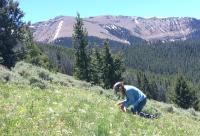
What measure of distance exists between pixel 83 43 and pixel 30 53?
12893 millimetres

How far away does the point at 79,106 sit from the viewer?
17.7 metres

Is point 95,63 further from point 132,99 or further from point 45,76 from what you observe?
point 132,99

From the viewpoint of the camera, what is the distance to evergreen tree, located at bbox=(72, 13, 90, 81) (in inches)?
3632

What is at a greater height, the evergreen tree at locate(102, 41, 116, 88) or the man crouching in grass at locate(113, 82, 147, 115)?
the man crouching in grass at locate(113, 82, 147, 115)

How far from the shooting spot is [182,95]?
9688 cm

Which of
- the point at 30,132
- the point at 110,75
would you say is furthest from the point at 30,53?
the point at 30,132

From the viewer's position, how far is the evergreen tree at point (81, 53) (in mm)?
92250

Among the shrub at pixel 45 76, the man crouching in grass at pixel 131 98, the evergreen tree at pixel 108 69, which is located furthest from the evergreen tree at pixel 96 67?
the man crouching in grass at pixel 131 98

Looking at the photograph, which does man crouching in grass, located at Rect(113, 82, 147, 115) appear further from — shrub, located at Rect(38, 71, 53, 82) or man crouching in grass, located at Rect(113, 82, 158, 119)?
shrub, located at Rect(38, 71, 53, 82)

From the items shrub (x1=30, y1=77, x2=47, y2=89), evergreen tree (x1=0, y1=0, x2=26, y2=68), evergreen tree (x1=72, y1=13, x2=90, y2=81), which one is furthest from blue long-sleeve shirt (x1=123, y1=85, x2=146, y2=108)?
evergreen tree (x1=72, y1=13, x2=90, y2=81)

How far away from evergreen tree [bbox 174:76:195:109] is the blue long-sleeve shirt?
75.5 metres

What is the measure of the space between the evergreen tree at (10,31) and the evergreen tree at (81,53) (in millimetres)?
26165

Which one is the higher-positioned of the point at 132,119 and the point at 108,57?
the point at 132,119

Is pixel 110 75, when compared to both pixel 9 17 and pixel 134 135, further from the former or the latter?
pixel 134 135
